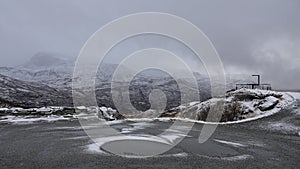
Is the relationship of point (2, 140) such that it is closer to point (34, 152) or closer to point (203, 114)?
point (34, 152)

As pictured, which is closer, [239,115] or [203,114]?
[239,115]

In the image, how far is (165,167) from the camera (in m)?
8.04

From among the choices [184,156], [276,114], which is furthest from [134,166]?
[276,114]

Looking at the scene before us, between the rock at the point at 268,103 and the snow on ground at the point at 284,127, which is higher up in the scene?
the rock at the point at 268,103

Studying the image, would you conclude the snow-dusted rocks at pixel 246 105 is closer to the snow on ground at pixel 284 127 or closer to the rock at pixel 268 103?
the rock at pixel 268 103

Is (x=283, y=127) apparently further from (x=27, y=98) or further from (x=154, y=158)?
(x=27, y=98)

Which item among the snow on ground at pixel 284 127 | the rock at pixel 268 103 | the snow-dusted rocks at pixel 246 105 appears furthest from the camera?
the rock at pixel 268 103

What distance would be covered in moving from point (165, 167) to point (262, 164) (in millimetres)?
3257

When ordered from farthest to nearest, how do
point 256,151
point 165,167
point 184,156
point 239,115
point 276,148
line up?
point 239,115, point 276,148, point 256,151, point 184,156, point 165,167

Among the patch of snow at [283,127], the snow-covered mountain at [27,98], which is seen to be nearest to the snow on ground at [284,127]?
the patch of snow at [283,127]

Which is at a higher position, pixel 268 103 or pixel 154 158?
pixel 268 103

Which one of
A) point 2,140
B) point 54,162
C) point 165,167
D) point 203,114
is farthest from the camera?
point 203,114

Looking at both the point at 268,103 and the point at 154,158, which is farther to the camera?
the point at 268,103

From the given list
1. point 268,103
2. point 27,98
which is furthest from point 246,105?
point 27,98
